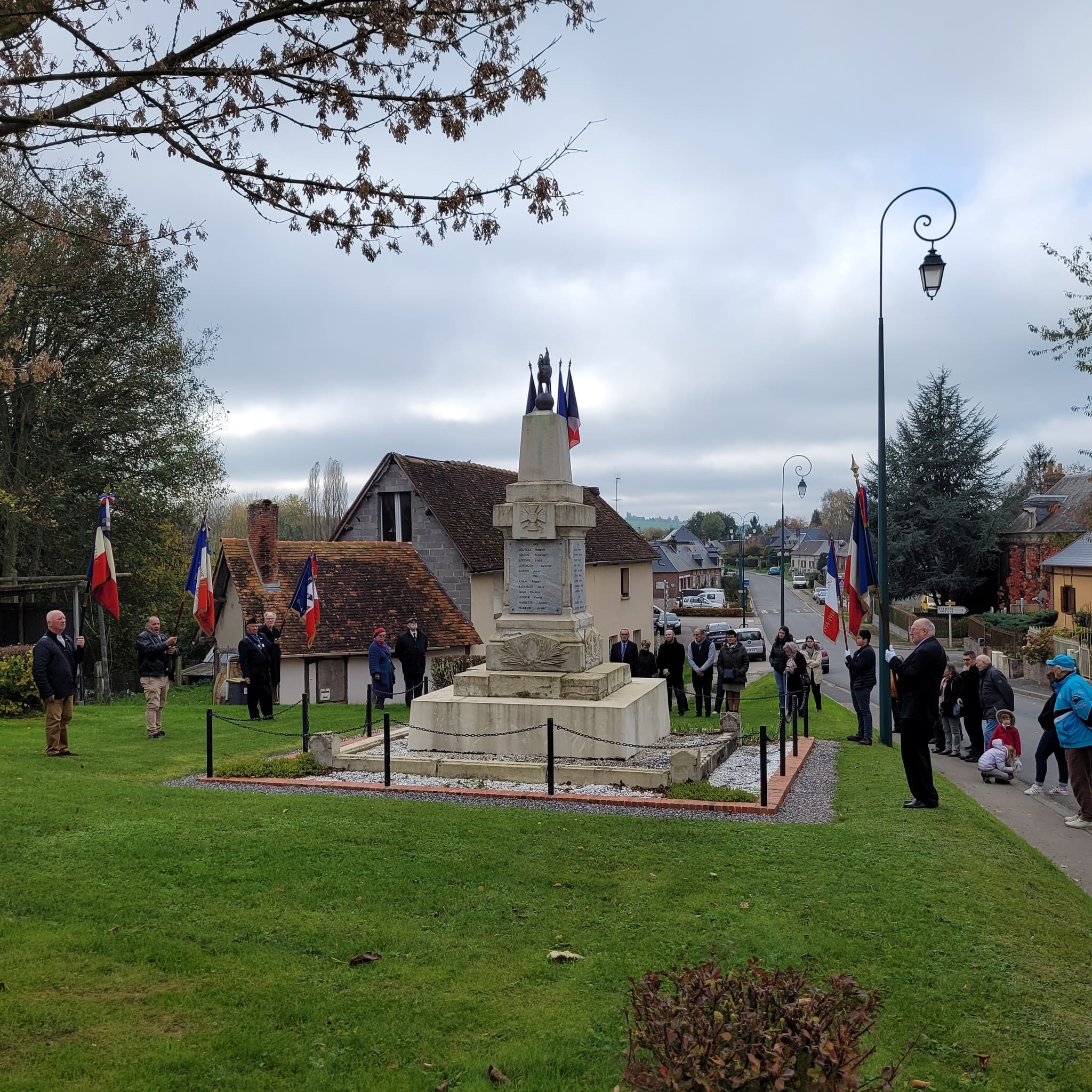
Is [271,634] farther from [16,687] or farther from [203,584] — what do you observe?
[16,687]

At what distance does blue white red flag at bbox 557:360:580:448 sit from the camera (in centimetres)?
2267

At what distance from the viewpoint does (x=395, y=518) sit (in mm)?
32812

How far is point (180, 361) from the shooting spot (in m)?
29.8

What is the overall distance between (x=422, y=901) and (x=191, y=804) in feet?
12.7

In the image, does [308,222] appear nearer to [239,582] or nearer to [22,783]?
[22,783]

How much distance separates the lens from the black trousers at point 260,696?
1712 centimetres

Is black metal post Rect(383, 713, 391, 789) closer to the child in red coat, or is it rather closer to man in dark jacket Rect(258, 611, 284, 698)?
man in dark jacket Rect(258, 611, 284, 698)

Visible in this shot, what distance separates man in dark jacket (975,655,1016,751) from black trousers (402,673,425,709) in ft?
33.2

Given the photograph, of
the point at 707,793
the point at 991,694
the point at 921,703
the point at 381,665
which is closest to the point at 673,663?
the point at 381,665

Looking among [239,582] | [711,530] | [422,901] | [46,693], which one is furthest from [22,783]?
[711,530]

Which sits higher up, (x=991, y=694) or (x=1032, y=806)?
(x=991, y=694)

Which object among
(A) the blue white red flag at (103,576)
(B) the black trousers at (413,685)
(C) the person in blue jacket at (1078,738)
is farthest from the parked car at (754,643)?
(C) the person in blue jacket at (1078,738)

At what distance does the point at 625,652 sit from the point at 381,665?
15.4 ft

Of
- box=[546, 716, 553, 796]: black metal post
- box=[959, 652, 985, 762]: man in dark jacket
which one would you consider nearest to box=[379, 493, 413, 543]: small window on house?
box=[959, 652, 985, 762]: man in dark jacket
